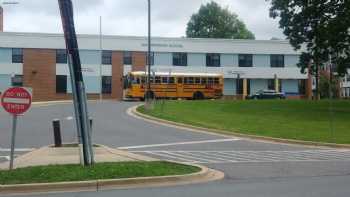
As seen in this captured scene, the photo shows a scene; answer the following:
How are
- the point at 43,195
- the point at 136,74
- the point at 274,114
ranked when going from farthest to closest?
the point at 136,74
the point at 274,114
the point at 43,195

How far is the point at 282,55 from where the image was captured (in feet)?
272

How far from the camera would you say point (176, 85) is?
63.8 meters

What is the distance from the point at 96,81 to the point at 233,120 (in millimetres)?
42513

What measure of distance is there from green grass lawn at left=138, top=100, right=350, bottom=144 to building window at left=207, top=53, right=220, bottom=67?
32.7 m

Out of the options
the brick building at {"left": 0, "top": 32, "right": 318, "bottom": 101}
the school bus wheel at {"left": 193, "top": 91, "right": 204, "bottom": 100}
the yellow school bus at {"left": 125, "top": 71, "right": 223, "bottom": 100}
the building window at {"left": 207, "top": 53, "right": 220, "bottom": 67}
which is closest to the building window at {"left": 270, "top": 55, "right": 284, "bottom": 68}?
the brick building at {"left": 0, "top": 32, "right": 318, "bottom": 101}

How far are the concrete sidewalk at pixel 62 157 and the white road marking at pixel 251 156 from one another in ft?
4.36

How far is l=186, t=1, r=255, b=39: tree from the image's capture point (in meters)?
115

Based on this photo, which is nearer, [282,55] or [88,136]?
[88,136]

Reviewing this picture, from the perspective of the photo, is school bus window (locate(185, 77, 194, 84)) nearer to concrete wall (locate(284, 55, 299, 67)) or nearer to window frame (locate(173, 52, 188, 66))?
window frame (locate(173, 52, 188, 66))

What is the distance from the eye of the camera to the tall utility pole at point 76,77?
49.1ft

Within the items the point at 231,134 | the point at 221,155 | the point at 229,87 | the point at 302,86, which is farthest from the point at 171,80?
the point at 221,155

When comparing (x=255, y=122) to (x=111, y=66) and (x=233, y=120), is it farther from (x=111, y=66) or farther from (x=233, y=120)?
(x=111, y=66)

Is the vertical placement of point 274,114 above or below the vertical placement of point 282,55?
below

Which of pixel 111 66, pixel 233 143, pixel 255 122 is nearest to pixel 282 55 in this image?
pixel 111 66
